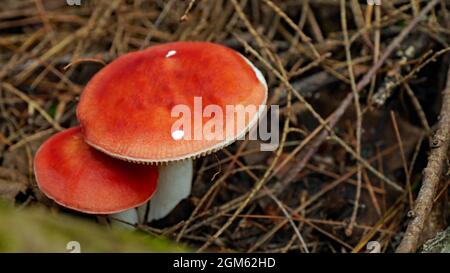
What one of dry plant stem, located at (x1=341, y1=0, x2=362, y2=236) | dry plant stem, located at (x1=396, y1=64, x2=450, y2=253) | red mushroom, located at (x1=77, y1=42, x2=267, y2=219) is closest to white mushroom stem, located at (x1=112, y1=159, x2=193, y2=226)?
red mushroom, located at (x1=77, y1=42, x2=267, y2=219)

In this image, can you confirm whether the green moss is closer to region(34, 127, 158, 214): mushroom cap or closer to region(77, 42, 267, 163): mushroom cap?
region(77, 42, 267, 163): mushroom cap

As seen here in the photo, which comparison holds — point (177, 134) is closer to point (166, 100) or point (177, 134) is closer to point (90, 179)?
point (166, 100)

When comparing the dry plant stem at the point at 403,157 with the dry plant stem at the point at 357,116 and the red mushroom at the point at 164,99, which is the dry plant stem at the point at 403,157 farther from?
the red mushroom at the point at 164,99

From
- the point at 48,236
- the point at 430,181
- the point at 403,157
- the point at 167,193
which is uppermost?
the point at 48,236

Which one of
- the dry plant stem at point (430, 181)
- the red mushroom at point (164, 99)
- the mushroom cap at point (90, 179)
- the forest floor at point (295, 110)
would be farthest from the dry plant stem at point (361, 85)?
the mushroom cap at point (90, 179)

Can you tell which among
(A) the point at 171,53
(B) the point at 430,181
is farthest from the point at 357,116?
(A) the point at 171,53

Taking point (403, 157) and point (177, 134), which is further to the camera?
point (403, 157)

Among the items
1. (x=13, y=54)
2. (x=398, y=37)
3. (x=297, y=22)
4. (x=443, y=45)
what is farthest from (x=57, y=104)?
(x=443, y=45)
